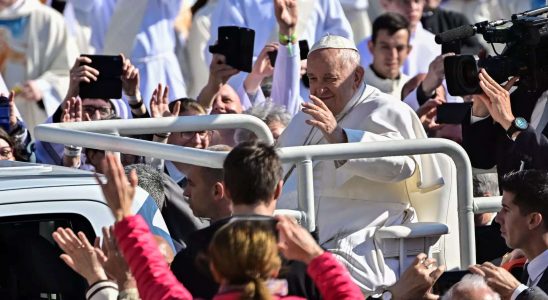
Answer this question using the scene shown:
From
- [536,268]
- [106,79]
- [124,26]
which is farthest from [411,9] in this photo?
[536,268]

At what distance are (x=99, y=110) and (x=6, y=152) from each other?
1.07 m

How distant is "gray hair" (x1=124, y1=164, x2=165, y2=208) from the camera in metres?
6.52

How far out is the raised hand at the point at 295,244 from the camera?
421cm

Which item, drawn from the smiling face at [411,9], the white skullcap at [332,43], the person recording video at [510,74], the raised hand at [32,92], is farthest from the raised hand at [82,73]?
the smiling face at [411,9]

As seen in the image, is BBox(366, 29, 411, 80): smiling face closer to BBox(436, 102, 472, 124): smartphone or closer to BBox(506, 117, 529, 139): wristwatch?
BBox(436, 102, 472, 124): smartphone

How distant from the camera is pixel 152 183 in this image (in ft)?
21.7

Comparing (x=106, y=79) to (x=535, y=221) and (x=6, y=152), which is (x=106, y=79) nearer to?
(x=6, y=152)

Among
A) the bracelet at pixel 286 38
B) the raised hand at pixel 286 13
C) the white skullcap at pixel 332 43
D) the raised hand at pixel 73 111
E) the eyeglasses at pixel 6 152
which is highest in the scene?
the raised hand at pixel 286 13

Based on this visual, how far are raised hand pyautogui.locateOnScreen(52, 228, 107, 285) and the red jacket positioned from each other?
0.97ft

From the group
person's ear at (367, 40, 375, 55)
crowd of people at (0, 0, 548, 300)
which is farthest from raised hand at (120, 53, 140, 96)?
person's ear at (367, 40, 375, 55)

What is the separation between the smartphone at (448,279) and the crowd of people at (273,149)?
0.22ft

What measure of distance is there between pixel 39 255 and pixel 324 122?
1.54 m

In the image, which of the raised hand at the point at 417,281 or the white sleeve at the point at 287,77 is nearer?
the raised hand at the point at 417,281

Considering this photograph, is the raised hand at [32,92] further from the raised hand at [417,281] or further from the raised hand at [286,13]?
the raised hand at [417,281]
